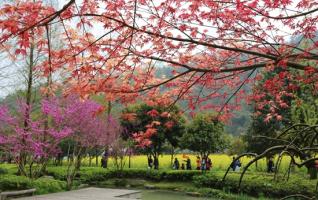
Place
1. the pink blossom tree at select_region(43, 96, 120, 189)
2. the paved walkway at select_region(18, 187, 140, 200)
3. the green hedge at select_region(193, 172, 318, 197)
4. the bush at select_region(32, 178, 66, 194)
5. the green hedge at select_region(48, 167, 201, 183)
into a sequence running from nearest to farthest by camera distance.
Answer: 1. the paved walkway at select_region(18, 187, 140, 200)
2. the green hedge at select_region(193, 172, 318, 197)
3. the bush at select_region(32, 178, 66, 194)
4. the pink blossom tree at select_region(43, 96, 120, 189)
5. the green hedge at select_region(48, 167, 201, 183)

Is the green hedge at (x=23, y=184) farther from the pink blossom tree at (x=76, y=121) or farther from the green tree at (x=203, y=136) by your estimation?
the green tree at (x=203, y=136)

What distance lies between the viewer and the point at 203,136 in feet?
61.9

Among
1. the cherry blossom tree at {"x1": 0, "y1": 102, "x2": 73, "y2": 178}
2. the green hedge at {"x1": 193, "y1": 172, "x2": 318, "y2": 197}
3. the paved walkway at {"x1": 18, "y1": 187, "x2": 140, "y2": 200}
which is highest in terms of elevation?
the cherry blossom tree at {"x1": 0, "y1": 102, "x2": 73, "y2": 178}

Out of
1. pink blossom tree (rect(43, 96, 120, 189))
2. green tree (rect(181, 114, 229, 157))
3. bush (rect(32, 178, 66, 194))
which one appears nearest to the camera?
bush (rect(32, 178, 66, 194))

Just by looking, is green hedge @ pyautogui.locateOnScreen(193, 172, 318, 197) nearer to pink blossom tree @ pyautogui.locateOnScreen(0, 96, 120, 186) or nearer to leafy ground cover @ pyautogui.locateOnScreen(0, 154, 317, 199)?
leafy ground cover @ pyautogui.locateOnScreen(0, 154, 317, 199)

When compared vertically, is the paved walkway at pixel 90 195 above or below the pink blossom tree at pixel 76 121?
below

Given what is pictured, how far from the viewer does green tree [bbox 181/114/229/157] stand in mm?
18828

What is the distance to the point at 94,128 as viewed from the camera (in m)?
17.8


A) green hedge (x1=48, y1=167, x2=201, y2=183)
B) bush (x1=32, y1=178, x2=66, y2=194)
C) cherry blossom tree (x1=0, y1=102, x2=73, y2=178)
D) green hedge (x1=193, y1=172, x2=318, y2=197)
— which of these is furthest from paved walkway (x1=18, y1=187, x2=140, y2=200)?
green hedge (x1=48, y1=167, x2=201, y2=183)

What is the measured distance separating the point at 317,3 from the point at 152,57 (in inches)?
71.9

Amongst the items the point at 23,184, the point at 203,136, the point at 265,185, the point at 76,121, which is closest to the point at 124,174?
the point at 203,136

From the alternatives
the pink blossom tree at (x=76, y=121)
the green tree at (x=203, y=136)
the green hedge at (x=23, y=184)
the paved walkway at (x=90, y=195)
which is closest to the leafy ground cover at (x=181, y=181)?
the green hedge at (x=23, y=184)

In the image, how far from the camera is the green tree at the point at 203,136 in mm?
18828

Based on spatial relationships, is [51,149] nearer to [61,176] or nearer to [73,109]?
[73,109]
